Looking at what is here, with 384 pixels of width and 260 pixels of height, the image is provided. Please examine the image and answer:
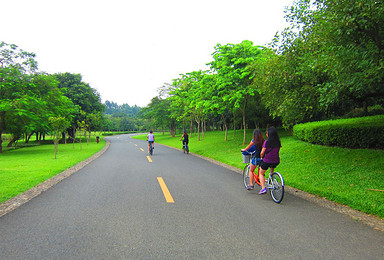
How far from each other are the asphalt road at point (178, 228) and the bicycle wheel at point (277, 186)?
168mm

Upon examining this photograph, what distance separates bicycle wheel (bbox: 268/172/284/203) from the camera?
5.09 meters

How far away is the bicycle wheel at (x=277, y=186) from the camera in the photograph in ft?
16.7

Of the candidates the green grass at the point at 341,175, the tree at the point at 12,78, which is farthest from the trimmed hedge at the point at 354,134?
the tree at the point at 12,78

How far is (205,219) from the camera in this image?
412 centimetres

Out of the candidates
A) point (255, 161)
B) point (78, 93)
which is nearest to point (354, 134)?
→ point (255, 161)

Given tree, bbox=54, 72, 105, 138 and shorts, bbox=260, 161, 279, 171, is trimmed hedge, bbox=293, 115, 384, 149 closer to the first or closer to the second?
shorts, bbox=260, 161, 279, 171

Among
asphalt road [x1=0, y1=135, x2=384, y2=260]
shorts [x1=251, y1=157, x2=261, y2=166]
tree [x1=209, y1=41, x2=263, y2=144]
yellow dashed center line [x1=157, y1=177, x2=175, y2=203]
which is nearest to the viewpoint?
asphalt road [x1=0, y1=135, x2=384, y2=260]

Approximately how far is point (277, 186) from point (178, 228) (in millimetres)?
2729

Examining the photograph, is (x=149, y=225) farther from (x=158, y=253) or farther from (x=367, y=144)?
(x=367, y=144)

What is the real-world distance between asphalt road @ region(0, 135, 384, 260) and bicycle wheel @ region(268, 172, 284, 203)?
0.55 ft

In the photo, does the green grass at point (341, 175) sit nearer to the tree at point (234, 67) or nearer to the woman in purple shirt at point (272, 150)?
the woman in purple shirt at point (272, 150)

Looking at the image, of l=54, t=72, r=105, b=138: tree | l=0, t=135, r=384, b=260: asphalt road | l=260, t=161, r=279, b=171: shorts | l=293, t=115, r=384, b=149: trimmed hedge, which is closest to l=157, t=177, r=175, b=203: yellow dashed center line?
l=0, t=135, r=384, b=260: asphalt road

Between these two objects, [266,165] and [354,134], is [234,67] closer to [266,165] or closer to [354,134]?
[354,134]

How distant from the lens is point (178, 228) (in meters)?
3.70
